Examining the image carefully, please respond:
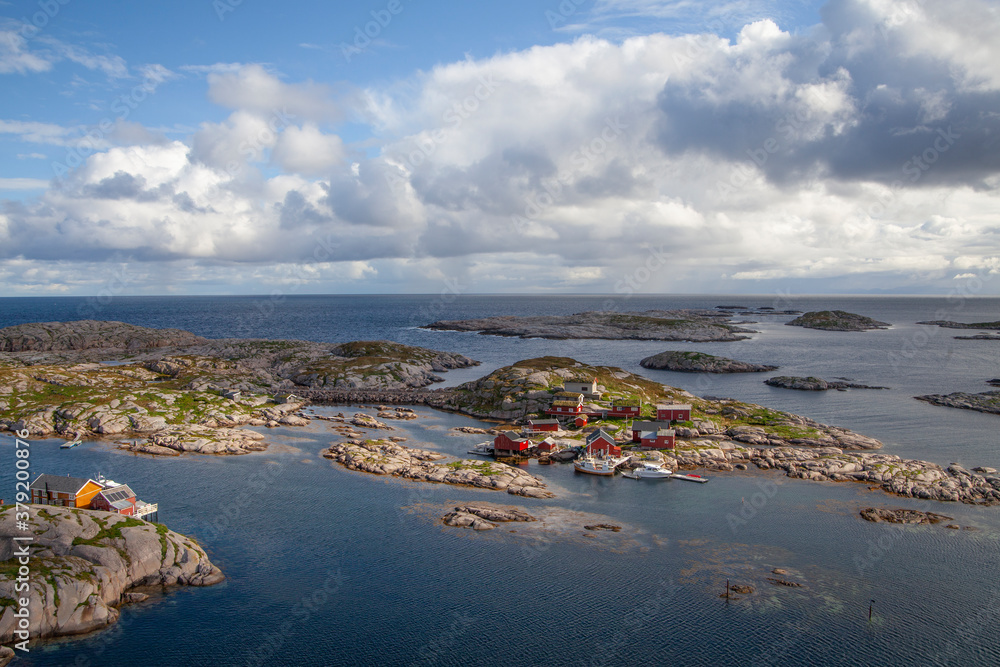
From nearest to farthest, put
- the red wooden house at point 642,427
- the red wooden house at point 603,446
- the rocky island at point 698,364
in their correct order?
the red wooden house at point 603,446
the red wooden house at point 642,427
the rocky island at point 698,364

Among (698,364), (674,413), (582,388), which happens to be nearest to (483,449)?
(582,388)

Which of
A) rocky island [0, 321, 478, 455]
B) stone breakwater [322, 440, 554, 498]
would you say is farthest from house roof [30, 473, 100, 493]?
stone breakwater [322, 440, 554, 498]

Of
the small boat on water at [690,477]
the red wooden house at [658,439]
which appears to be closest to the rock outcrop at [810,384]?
the red wooden house at [658,439]

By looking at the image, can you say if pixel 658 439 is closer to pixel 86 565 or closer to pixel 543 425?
pixel 543 425

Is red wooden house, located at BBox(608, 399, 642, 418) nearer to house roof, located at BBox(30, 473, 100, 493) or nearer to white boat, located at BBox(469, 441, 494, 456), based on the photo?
white boat, located at BBox(469, 441, 494, 456)

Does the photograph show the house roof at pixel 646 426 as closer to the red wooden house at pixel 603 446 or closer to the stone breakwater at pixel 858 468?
the stone breakwater at pixel 858 468

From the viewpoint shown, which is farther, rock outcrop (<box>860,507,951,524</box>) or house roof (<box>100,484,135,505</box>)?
rock outcrop (<box>860,507,951,524</box>)

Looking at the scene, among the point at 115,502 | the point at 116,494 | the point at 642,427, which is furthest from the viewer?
the point at 642,427
